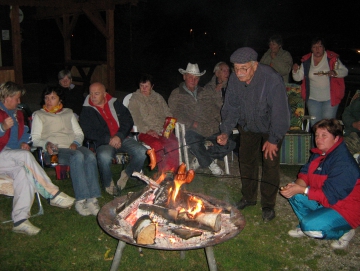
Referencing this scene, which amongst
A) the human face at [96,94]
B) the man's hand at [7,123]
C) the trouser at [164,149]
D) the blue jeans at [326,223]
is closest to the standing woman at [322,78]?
the trouser at [164,149]

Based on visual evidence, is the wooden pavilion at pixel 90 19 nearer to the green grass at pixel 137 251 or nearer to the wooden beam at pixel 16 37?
the wooden beam at pixel 16 37

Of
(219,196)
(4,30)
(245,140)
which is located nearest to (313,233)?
(245,140)

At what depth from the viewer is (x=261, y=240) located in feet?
11.6

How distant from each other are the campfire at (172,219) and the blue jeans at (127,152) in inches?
48.0

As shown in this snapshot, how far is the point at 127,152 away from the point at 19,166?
129 cm

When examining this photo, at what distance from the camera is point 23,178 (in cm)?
347

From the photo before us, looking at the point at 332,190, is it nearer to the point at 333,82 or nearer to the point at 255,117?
the point at 255,117

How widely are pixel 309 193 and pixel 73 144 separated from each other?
8.30 ft

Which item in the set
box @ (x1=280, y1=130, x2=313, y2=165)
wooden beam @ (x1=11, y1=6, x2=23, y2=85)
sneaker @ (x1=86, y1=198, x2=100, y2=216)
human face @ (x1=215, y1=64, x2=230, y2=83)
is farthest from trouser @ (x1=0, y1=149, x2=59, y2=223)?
wooden beam @ (x1=11, y1=6, x2=23, y2=85)

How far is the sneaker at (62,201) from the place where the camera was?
3930 millimetres

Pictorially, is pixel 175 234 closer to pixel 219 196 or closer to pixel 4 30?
pixel 219 196

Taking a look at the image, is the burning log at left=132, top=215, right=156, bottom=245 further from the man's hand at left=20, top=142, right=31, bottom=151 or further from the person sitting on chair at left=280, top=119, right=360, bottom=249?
the man's hand at left=20, top=142, right=31, bottom=151

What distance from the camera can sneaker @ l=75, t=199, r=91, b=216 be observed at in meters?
3.86

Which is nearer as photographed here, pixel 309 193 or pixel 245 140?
pixel 309 193
